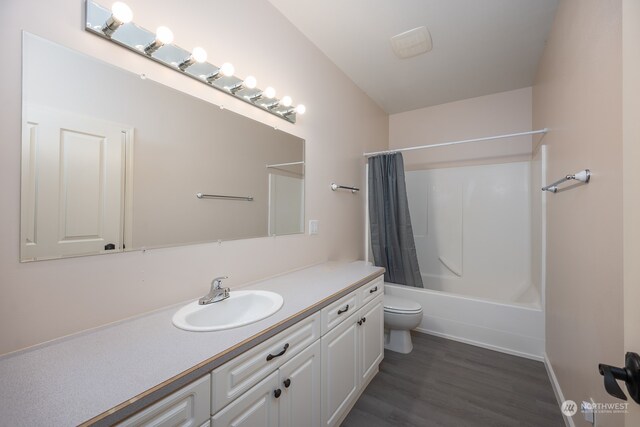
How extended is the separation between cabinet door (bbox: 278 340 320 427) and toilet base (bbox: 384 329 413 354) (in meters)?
1.25

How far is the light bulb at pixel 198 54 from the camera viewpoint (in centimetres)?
119

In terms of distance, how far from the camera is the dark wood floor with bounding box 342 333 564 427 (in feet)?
4.98

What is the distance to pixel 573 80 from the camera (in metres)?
1.38

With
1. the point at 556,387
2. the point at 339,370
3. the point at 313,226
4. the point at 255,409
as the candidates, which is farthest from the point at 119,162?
the point at 556,387

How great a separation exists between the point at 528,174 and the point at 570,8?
1.74m

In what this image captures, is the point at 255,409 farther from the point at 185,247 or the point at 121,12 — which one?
the point at 121,12

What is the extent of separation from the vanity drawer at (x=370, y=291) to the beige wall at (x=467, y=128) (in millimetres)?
2083

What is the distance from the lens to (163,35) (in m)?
1.07

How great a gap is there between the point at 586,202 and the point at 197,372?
170cm

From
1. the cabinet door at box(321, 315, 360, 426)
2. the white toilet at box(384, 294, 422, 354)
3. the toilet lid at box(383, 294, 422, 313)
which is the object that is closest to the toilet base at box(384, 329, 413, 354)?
the white toilet at box(384, 294, 422, 354)

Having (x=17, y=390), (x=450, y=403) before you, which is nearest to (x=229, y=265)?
(x=17, y=390)

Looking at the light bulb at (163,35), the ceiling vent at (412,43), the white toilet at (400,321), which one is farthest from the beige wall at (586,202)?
the light bulb at (163,35)

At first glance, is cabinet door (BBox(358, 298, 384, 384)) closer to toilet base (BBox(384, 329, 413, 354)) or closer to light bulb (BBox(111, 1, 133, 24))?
toilet base (BBox(384, 329, 413, 354))

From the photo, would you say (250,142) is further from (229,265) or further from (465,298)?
(465,298)
